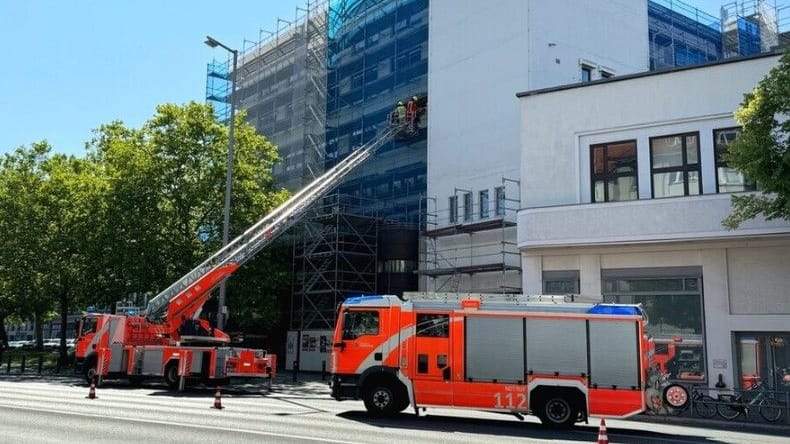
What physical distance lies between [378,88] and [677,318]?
74.0 ft

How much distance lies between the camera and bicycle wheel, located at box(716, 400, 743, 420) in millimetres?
18141

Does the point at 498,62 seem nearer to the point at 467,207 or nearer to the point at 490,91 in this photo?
the point at 490,91

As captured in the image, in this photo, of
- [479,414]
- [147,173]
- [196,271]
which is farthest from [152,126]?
[479,414]

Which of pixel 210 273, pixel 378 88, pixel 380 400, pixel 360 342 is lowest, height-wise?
pixel 380 400

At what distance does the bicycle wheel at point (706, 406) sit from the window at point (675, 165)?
6861 mm

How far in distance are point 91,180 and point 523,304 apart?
87.5ft

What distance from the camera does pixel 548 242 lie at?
24.0m

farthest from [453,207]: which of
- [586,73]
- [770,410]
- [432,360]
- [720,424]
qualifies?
[432,360]

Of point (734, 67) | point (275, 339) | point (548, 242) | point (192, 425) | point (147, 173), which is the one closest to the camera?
point (192, 425)

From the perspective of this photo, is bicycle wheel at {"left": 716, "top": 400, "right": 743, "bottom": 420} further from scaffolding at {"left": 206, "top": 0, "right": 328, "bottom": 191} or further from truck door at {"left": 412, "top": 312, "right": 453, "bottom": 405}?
scaffolding at {"left": 206, "top": 0, "right": 328, "bottom": 191}

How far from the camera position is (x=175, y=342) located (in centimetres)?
2550

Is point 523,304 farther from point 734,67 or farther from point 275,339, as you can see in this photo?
point 275,339

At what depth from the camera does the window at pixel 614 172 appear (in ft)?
78.5

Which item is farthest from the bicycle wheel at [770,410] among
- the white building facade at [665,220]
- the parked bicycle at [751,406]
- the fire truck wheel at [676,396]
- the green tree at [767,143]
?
the green tree at [767,143]
